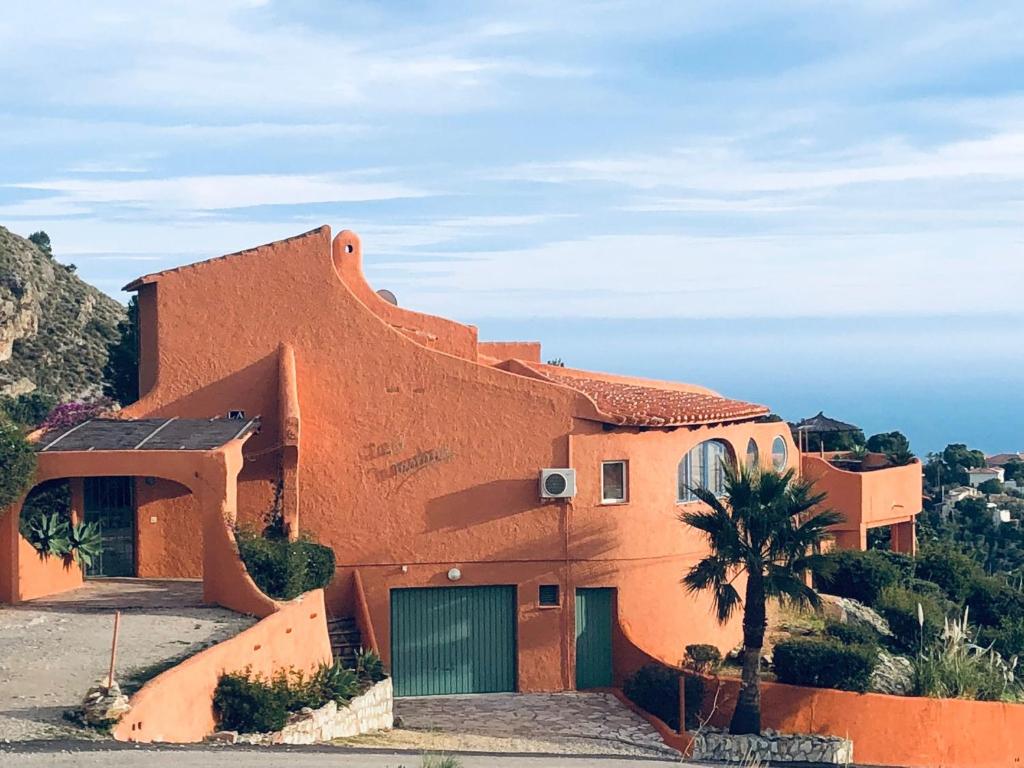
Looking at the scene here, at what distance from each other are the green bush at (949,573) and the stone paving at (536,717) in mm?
14883

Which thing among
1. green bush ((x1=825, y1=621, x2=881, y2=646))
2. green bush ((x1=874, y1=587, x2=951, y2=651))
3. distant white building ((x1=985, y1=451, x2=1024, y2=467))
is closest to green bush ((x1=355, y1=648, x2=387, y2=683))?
green bush ((x1=825, y1=621, x2=881, y2=646))

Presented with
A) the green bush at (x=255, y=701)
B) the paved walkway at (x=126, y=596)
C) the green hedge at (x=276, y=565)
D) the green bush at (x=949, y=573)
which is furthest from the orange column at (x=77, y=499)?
the green bush at (x=949, y=573)

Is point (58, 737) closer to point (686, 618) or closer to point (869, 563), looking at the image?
point (686, 618)

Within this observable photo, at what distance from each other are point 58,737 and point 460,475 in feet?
37.9

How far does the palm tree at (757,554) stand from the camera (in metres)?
22.5

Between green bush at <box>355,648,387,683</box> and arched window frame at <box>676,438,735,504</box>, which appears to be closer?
green bush at <box>355,648,387,683</box>

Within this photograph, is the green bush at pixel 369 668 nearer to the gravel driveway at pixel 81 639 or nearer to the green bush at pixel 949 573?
the gravel driveway at pixel 81 639

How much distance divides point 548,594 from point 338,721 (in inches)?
245

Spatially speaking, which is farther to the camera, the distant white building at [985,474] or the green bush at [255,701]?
the distant white building at [985,474]

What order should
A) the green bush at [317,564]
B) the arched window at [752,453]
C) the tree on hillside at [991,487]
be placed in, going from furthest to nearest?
the tree on hillside at [991,487], the arched window at [752,453], the green bush at [317,564]

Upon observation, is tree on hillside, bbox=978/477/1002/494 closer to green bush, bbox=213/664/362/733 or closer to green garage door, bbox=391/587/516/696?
green garage door, bbox=391/587/516/696

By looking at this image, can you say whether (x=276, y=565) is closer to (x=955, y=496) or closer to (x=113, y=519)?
(x=113, y=519)

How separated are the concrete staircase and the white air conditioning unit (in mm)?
4246

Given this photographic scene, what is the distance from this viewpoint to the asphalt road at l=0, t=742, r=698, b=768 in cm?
1427
